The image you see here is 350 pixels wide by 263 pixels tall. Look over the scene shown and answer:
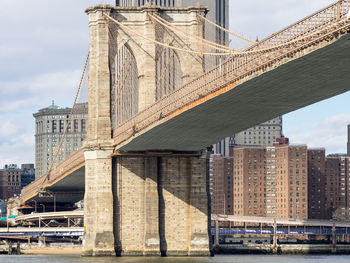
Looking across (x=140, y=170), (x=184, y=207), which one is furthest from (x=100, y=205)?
(x=184, y=207)

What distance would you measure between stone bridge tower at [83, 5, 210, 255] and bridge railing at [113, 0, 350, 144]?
3.00 metres

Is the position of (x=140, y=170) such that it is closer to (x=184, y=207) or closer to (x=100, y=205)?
(x=100, y=205)

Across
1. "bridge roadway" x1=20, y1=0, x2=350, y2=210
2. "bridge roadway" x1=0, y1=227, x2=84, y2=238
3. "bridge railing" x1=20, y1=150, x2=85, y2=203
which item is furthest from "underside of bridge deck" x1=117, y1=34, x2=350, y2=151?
"bridge roadway" x1=0, y1=227, x2=84, y2=238

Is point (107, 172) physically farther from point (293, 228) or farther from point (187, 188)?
point (293, 228)

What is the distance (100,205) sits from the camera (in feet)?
272

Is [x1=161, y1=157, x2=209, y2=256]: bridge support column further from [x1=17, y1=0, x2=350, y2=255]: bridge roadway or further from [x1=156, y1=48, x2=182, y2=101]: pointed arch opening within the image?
[x1=156, y1=48, x2=182, y2=101]: pointed arch opening

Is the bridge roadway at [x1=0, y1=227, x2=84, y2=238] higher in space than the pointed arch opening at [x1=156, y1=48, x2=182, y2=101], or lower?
lower

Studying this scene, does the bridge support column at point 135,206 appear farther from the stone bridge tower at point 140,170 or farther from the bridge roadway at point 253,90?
the bridge roadway at point 253,90

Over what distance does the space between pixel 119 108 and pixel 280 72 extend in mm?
35298

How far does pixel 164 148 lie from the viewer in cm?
8294

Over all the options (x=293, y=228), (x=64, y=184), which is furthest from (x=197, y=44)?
(x=293, y=228)

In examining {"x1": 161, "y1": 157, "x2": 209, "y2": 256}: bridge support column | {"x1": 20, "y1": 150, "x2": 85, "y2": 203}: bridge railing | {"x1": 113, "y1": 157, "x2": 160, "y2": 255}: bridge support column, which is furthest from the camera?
{"x1": 20, "y1": 150, "x2": 85, "y2": 203}: bridge railing

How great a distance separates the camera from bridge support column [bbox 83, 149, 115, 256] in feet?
272

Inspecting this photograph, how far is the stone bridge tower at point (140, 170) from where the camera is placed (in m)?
83.2
